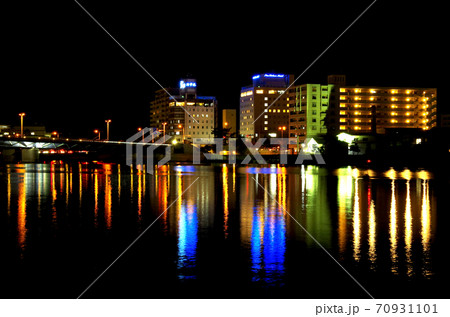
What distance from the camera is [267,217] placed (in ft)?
59.2

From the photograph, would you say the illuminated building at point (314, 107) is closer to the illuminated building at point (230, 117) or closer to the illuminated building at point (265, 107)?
the illuminated building at point (265, 107)

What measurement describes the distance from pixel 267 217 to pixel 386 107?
12133 centimetres

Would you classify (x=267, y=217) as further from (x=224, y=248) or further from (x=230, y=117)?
(x=230, y=117)

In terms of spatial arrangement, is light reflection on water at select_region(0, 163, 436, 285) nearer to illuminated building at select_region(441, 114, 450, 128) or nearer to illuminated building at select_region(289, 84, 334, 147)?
illuminated building at select_region(289, 84, 334, 147)

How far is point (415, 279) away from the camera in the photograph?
9.84 metres

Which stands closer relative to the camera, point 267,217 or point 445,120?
point 267,217

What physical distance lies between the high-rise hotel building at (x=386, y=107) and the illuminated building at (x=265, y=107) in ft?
119

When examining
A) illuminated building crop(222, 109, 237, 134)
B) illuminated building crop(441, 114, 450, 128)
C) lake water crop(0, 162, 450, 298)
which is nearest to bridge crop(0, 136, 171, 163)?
lake water crop(0, 162, 450, 298)

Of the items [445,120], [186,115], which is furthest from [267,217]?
[186,115]

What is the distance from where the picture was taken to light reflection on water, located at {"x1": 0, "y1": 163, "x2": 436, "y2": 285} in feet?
37.9

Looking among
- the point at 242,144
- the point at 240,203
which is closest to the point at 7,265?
the point at 240,203

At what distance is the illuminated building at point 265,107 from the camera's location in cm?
17000

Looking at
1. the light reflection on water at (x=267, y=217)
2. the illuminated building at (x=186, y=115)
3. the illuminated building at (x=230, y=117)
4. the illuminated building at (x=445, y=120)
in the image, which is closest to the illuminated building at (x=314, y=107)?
the illuminated building at (x=445, y=120)
